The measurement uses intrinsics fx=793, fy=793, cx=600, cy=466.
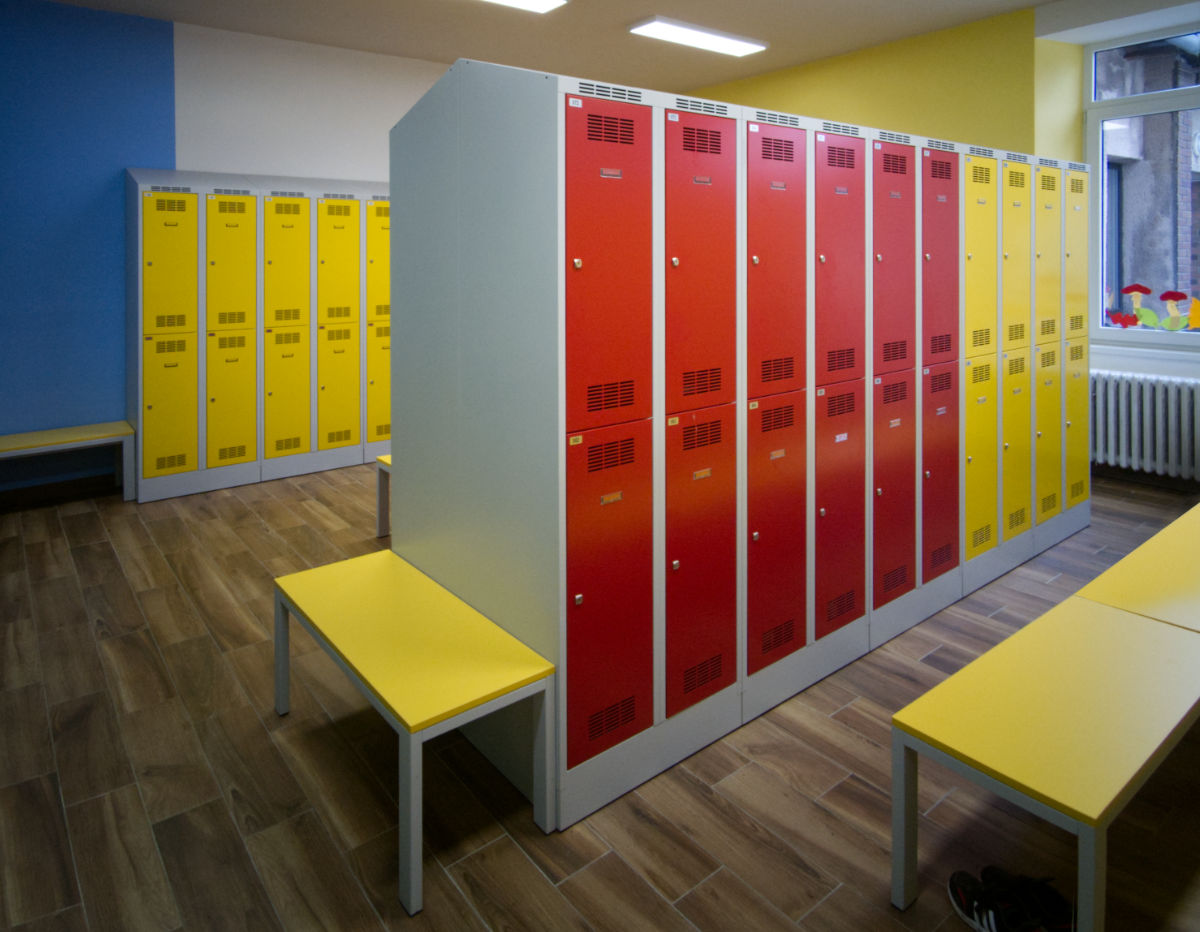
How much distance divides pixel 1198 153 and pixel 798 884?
5821 mm

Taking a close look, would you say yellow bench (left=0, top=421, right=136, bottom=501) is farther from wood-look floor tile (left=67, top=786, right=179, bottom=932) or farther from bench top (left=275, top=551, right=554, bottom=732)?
wood-look floor tile (left=67, top=786, right=179, bottom=932)

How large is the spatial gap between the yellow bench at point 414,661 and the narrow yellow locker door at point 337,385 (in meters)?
3.58

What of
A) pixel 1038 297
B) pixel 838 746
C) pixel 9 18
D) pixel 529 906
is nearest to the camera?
pixel 529 906

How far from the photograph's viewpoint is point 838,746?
8.70 ft

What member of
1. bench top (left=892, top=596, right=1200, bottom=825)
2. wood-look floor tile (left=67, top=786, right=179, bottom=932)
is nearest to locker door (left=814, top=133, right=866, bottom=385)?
bench top (left=892, top=596, right=1200, bottom=825)

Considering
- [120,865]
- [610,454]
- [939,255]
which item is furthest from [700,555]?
[939,255]

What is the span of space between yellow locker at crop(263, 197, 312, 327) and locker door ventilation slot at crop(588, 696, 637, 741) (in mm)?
4630

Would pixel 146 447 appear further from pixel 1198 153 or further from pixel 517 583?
pixel 1198 153

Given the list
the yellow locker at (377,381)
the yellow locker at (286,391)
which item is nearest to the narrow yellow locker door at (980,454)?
the yellow locker at (377,381)

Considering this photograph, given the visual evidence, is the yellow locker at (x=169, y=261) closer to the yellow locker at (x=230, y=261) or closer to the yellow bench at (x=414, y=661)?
the yellow locker at (x=230, y=261)

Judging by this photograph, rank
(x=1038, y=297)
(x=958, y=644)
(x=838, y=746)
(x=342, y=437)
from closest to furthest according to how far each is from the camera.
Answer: (x=838, y=746)
(x=958, y=644)
(x=1038, y=297)
(x=342, y=437)

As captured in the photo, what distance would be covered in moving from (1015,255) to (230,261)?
4992 millimetres

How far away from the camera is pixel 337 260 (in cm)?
611

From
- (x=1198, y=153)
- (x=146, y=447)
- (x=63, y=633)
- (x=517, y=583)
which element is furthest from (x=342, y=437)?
(x=1198, y=153)
